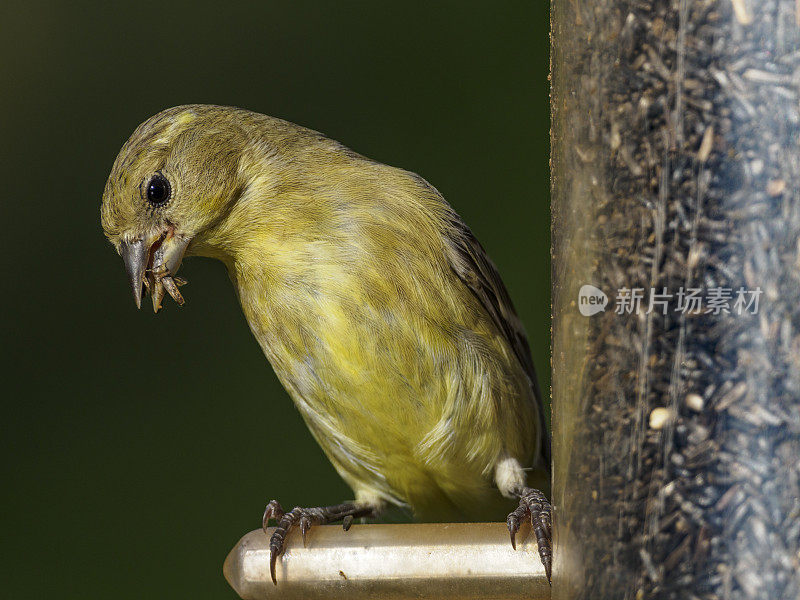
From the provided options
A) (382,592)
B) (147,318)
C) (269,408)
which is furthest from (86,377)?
(382,592)

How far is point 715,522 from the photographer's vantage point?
1.73 m

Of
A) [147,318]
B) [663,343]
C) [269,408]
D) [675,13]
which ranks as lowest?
[269,408]

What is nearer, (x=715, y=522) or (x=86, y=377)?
(x=715, y=522)

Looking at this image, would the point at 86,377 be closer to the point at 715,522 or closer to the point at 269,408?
the point at 269,408

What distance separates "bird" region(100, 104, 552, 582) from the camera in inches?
107

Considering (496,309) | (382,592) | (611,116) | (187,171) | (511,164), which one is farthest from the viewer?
(511,164)

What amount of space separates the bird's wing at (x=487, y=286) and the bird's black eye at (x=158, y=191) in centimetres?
75

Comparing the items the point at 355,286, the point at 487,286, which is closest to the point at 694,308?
the point at 355,286

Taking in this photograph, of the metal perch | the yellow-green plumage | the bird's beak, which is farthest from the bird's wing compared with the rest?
the metal perch

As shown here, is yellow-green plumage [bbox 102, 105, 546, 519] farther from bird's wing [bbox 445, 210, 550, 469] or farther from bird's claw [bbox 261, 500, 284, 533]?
bird's claw [bbox 261, 500, 284, 533]

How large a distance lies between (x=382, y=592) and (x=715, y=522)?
2.23ft

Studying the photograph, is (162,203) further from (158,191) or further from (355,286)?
(355,286)

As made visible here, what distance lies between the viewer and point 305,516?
2871 millimetres

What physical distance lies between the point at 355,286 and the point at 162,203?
0.56 meters
